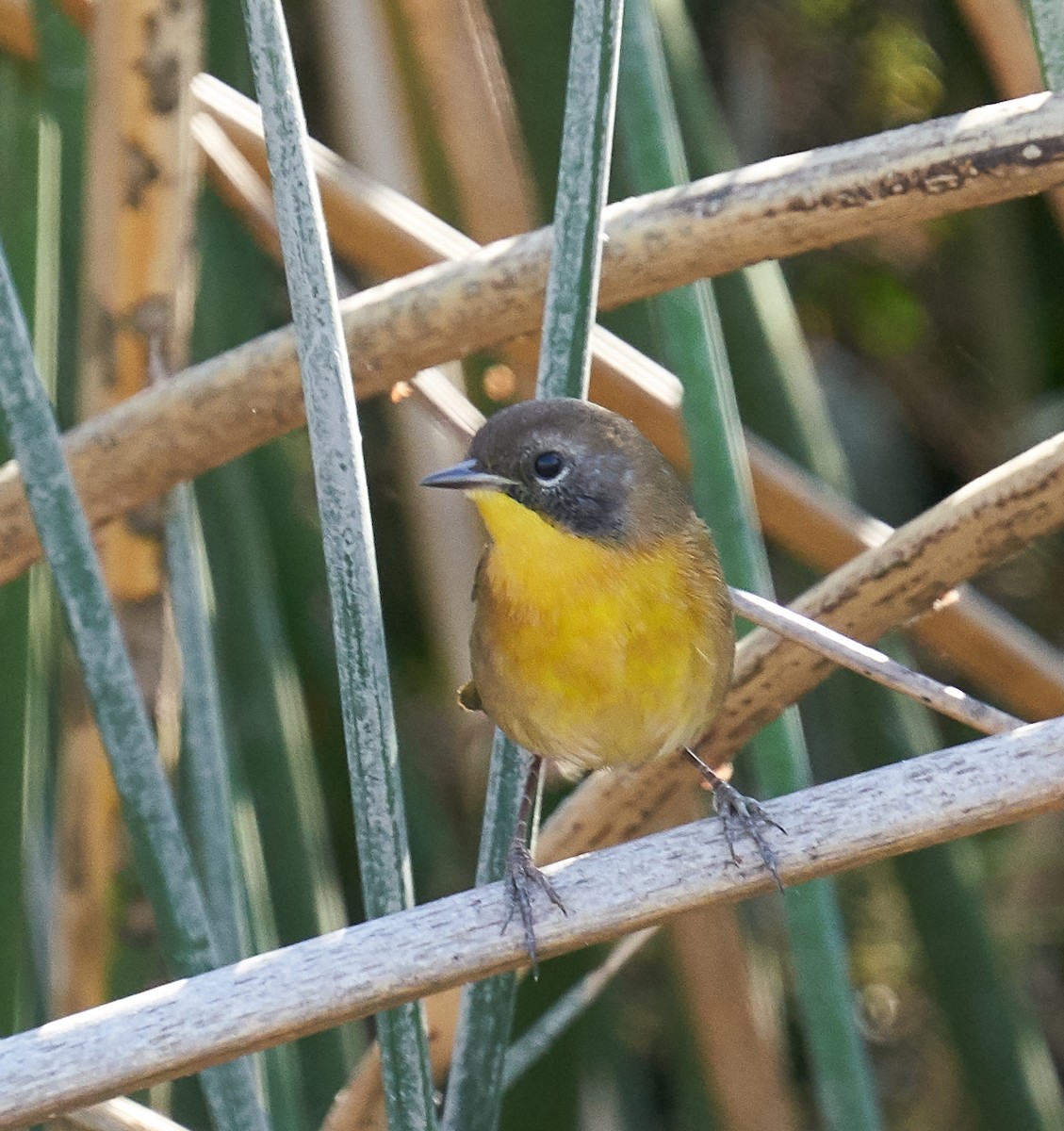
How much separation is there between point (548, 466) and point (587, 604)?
15cm

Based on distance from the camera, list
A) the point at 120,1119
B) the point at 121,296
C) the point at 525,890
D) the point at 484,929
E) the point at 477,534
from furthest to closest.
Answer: the point at 477,534
the point at 121,296
the point at 120,1119
the point at 525,890
the point at 484,929

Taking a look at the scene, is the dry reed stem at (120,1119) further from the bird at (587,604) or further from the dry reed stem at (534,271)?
the dry reed stem at (534,271)

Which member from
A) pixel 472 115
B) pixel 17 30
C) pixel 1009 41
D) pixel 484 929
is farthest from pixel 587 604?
pixel 17 30

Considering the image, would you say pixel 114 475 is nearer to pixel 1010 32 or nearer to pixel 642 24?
pixel 642 24

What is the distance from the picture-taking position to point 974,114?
1.48 meters

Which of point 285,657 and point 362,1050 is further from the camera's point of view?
point 362,1050

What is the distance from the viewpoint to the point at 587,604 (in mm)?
1657

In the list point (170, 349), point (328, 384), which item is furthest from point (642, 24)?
point (170, 349)

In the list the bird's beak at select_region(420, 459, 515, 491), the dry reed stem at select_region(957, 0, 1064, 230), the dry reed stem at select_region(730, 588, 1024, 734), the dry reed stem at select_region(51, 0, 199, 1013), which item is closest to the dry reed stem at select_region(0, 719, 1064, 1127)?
the dry reed stem at select_region(730, 588, 1024, 734)

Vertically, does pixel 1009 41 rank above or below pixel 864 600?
above

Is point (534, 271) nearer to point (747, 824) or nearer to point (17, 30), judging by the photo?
point (747, 824)

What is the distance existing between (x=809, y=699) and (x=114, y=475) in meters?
1.26

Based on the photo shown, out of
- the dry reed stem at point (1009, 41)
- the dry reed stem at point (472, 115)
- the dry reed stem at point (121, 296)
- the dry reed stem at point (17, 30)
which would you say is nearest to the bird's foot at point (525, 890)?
the dry reed stem at point (121, 296)

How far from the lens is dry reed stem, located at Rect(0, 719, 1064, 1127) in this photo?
46.0 inches
